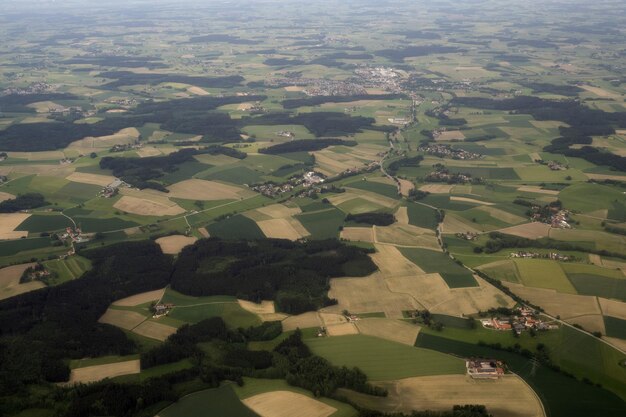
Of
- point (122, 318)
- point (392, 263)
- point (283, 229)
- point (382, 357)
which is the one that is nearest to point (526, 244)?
point (392, 263)

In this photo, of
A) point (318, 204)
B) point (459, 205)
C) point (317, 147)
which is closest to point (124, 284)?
point (318, 204)

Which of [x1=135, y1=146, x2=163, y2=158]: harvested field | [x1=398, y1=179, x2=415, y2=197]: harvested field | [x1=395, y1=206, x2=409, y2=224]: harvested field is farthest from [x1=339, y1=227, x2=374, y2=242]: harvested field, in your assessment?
[x1=135, y1=146, x2=163, y2=158]: harvested field

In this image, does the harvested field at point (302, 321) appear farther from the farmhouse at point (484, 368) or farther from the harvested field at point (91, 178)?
the harvested field at point (91, 178)

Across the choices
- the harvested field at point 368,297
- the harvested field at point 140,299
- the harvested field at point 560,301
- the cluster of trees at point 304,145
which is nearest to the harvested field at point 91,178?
the cluster of trees at point 304,145

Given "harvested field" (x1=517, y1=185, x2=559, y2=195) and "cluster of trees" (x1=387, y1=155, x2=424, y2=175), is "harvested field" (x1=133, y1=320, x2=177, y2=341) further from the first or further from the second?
"harvested field" (x1=517, y1=185, x2=559, y2=195)

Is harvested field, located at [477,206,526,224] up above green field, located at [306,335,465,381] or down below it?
below

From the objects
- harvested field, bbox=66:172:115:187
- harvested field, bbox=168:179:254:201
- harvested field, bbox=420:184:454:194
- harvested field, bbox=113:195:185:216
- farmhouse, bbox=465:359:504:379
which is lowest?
harvested field, bbox=66:172:115:187

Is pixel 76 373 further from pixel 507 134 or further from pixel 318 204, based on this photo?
pixel 507 134
